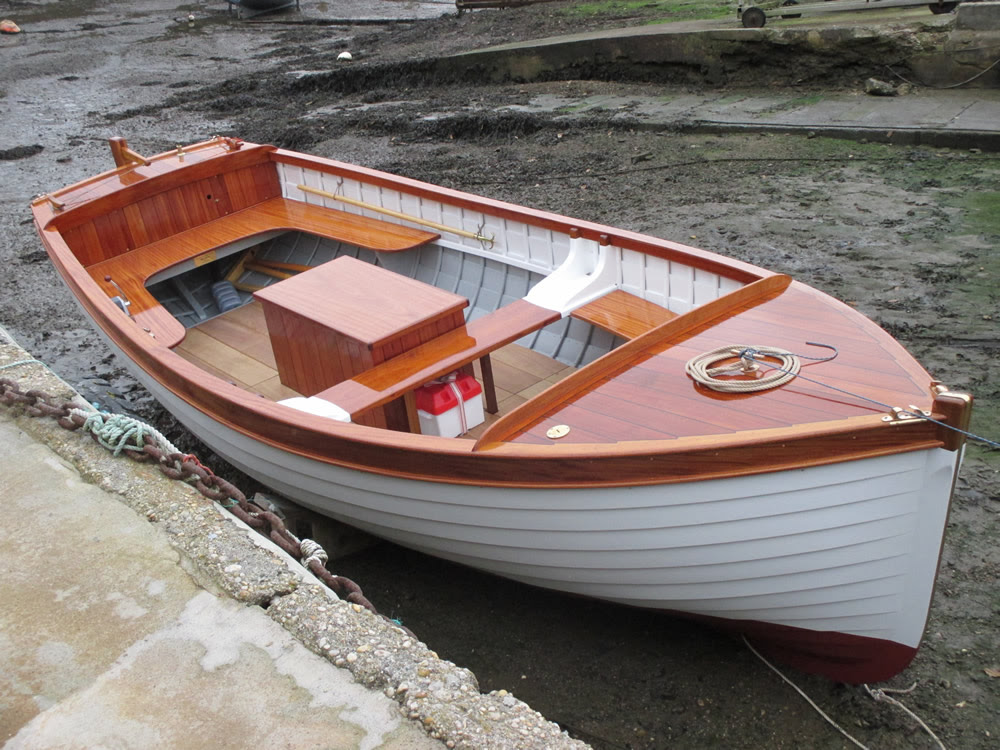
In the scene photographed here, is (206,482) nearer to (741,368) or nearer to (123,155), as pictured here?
(741,368)

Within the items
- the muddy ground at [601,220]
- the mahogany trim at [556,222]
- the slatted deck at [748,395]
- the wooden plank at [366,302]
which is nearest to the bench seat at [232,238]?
the mahogany trim at [556,222]

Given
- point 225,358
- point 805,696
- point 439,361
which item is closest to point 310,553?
point 439,361

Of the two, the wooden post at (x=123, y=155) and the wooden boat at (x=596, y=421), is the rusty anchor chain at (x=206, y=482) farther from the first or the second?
the wooden post at (x=123, y=155)

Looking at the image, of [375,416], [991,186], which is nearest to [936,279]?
[991,186]

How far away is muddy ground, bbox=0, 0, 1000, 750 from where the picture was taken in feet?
11.5

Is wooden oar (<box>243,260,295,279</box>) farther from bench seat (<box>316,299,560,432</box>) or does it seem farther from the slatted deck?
the slatted deck

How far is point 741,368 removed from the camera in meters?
3.31

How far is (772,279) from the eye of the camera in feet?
12.9

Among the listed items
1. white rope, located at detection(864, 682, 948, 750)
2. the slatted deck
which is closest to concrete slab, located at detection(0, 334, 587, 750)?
the slatted deck

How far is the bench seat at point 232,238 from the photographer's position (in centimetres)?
543

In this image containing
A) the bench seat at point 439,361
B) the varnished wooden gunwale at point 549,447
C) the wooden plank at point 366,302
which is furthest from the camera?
the wooden plank at point 366,302

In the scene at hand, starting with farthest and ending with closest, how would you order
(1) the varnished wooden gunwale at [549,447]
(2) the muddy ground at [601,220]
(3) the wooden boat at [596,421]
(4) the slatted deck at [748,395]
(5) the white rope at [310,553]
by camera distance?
(2) the muddy ground at [601,220] < (5) the white rope at [310,553] < (4) the slatted deck at [748,395] < (3) the wooden boat at [596,421] < (1) the varnished wooden gunwale at [549,447]

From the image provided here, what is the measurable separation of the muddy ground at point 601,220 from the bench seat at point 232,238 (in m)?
1.05

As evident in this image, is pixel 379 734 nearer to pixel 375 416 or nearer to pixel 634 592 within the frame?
pixel 634 592
